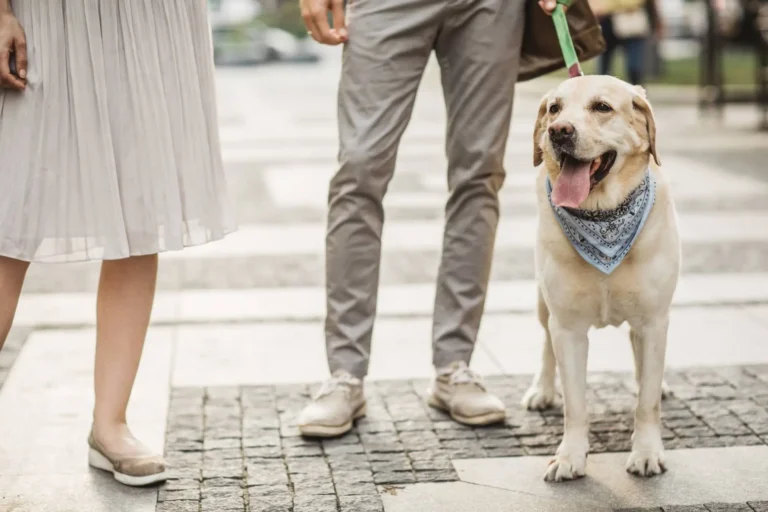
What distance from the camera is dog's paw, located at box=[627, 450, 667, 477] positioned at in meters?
3.48

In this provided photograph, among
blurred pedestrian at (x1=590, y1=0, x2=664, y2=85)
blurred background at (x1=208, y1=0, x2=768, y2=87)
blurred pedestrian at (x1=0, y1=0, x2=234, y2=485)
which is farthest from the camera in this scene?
blurred background at (x1=208, y1=0, x2=768, y2=87)

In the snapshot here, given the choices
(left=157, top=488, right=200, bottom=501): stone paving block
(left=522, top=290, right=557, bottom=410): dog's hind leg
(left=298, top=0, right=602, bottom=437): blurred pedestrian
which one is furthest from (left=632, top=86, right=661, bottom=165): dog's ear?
(left=157, top=488, right=200, bottom=501): stone paving block

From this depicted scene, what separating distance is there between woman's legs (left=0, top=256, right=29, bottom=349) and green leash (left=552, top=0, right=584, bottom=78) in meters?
1.71

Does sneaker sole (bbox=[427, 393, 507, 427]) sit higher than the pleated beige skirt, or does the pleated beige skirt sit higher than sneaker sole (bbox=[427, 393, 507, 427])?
the pleated beige skirt

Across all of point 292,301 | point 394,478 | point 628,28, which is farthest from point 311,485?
point 628,28

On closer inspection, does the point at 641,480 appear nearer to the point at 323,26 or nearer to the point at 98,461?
the point at 98,461

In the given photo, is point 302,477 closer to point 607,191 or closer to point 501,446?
point 501,446

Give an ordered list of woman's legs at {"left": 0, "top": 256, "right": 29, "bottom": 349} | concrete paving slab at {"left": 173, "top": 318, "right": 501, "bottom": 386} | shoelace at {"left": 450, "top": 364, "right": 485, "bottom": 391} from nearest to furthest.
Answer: woman's legs at {"left": 0, "top": 256, "right": 29, "bottom": 349}
shoelace at {"left": 450, "top": 364, "right": 485, "bottom": 391}
concrete paving slab at {"left": 173, "top": 318, "right": 501, "bottom": 386}

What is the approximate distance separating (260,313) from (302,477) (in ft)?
6.49

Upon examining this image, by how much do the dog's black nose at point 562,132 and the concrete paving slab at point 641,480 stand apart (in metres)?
0.99

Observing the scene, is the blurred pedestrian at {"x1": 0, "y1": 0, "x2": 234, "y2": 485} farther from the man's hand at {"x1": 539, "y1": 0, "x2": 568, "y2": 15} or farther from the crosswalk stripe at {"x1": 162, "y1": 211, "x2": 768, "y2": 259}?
the crosswalk stripe at {"x1": 162, "y1": 211, "x2": 768, "y2": 259}

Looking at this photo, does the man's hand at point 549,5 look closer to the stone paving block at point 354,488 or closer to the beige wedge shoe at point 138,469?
the stone paving block at point 354,488

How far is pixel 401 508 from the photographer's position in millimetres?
3260

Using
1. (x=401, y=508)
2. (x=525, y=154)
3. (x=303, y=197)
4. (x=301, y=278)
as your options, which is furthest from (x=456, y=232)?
(x=525, y=154)
